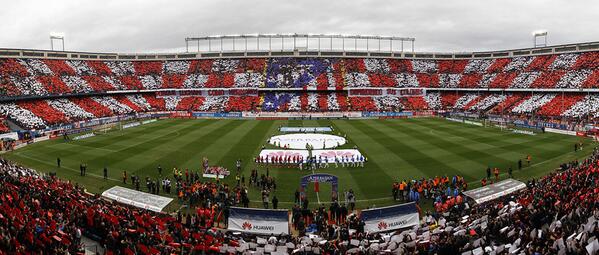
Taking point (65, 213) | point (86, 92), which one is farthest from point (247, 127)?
point (65, 213)

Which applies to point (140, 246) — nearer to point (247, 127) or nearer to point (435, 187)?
point (435, 187)

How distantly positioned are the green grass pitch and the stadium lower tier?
15.8 meters

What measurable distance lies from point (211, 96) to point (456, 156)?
202 feet

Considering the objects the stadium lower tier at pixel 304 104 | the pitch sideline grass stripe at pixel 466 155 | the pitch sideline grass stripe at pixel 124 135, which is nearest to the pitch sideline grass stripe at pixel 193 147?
A: the pitch sideline grass stripe at pixel 124 135

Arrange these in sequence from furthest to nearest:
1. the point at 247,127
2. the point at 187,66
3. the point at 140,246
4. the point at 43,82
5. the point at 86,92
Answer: the point at 187,66 → the point at 86,92 → the point at 43,82 → the point at 247,127 → the point at 140,246

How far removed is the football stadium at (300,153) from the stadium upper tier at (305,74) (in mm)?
467

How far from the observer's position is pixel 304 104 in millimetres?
81000

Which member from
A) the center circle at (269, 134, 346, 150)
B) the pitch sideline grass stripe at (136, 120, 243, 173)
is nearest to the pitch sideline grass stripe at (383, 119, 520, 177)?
the center circle at (269, 134, 346, 150)

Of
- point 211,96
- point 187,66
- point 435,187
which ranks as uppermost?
point 187,66

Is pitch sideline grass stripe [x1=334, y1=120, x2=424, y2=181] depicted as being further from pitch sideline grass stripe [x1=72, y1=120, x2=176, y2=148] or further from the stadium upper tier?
the stadium upper tier

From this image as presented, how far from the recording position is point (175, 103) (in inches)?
3307

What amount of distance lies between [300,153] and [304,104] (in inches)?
1749

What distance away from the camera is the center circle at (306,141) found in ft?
134

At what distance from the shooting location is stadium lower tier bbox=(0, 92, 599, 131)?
6006cm
